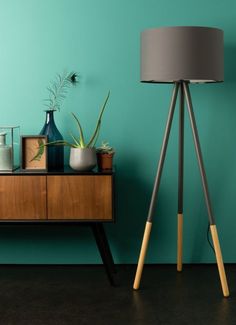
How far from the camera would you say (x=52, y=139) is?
312 centimetres

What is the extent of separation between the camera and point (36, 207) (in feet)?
9.77

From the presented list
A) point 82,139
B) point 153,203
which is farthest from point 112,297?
point 82,139

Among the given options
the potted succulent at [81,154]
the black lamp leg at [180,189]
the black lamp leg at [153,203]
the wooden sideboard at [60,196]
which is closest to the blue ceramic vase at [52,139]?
the potted succulent at [81,154]

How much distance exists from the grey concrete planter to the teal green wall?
33 cm

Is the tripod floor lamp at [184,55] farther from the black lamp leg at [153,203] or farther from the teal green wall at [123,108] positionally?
the teal green wall at [123,108]

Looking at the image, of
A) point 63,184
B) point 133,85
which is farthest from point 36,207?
point 133,85

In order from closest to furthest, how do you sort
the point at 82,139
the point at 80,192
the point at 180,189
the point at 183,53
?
the point at 183,53 < the point at 80,192 < the point at 82,139 < the point at 180,189

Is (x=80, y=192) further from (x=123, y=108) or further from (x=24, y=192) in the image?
(x=123, y=108)

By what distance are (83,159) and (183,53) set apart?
73 centimetres

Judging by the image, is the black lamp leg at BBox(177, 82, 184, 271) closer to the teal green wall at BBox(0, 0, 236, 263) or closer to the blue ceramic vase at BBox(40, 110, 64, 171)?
the teal green wall at BBox(0, 0, 236, 263)

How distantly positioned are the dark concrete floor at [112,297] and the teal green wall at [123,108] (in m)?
0.14

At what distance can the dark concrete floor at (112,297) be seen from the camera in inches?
103

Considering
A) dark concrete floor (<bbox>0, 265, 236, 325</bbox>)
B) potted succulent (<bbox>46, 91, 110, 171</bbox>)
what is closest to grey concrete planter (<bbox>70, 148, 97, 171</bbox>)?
potted succulent (<bbox>46, 91, 110, 171</bbox>)

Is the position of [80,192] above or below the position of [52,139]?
below
